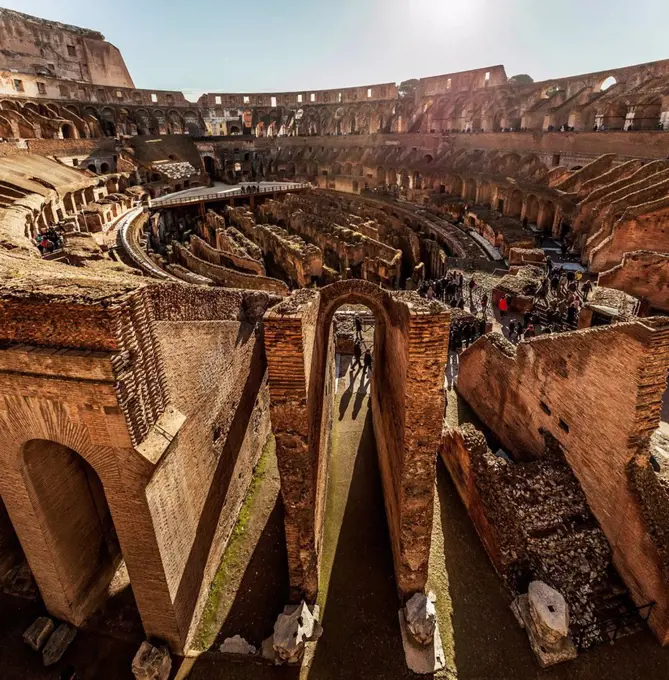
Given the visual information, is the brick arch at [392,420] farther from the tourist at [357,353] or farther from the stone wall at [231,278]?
the stone wall at [231,278]

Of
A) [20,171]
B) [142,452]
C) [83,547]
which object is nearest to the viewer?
[142,452]

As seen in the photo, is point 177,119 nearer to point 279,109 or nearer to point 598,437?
point 279,109

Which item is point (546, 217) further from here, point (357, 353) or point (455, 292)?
point (357, 353)

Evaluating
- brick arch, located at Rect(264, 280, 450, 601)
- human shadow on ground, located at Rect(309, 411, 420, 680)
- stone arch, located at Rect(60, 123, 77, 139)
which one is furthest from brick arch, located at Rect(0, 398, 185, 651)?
stone arch, located at Rect(60, 123, 77, 139)

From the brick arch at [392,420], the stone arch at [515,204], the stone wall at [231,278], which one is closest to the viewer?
the brick arch at [392,420]

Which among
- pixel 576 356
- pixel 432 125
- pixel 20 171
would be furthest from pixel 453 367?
pixel 432 125

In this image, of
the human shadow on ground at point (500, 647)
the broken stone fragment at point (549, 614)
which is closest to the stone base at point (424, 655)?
the human shadow on ground at point (500, 647)

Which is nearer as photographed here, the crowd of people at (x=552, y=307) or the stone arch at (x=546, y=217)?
the crowd of people at (x=552, y=307)

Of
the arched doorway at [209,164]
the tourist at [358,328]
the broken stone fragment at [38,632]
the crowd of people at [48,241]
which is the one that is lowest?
the broken stone fragment at [38,632]
